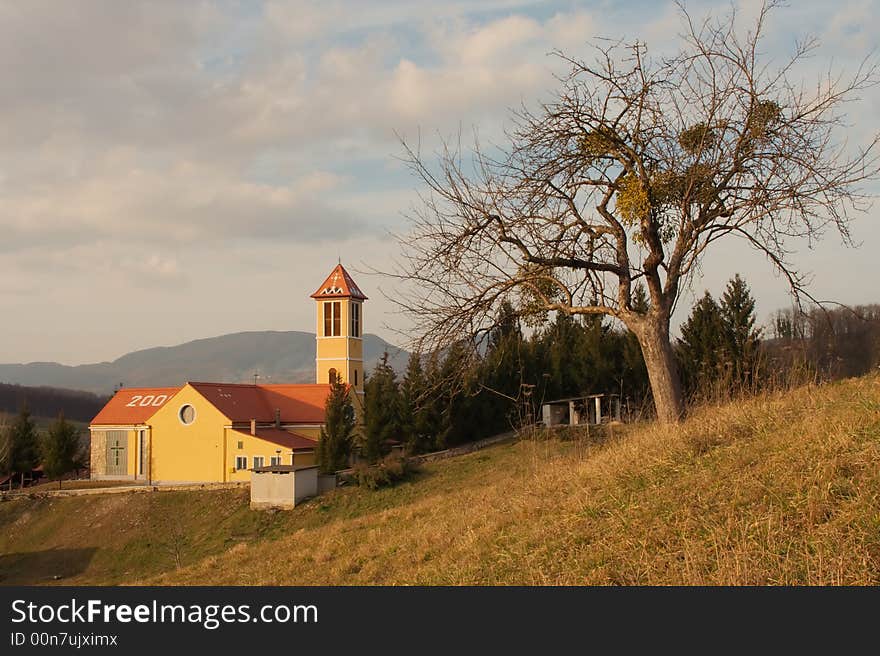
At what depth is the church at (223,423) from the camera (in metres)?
A: 43.9

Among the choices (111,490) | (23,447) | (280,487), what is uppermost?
(23,447)

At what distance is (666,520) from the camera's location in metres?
7.34

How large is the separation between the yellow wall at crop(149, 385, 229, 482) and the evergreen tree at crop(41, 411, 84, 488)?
704 cm

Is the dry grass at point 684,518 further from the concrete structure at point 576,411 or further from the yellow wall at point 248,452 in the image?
the yellow wall at point 248,452

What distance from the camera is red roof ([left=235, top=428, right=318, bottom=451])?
43.4 metres

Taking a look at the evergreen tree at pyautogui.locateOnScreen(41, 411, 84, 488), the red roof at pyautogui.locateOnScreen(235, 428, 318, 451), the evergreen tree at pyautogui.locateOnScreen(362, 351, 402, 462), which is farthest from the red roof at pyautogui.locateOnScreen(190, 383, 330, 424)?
the evergreen tree at pyautogui.locateOnScreen(41, 411, 84, 488)

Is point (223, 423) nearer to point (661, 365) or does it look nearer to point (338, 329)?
point (338, 329)

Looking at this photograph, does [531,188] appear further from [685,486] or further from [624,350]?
[624,350]

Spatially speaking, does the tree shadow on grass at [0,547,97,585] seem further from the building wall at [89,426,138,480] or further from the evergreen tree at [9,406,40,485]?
the evergreen tree at [9,406,40,485]

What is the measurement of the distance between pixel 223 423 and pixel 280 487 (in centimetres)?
1316

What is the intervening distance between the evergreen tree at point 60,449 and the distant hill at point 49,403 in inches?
3858

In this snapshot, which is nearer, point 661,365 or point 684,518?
point 684,518

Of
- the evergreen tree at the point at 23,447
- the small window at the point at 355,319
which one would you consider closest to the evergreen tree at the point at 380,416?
the small window at the point at 355,319

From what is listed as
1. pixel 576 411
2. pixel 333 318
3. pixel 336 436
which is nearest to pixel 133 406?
pixel 333 318
